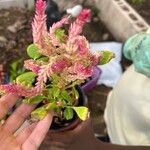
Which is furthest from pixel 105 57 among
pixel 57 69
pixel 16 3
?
pixel 16 3

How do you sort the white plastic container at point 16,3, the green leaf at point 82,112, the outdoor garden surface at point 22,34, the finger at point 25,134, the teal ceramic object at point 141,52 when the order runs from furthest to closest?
the white plastic container at point 16,3 < the outdoor garden surface at point 22,34 < the teal ceramic object at point 141,52 < the finger at point 25,134 < the green leaf at point 82,112

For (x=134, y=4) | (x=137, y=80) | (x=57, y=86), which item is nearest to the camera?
(x=57, y=86)

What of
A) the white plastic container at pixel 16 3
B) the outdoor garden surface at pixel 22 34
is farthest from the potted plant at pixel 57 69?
the white plastic container at pixel 16 3

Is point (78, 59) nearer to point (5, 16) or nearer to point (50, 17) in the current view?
point (50, 17)

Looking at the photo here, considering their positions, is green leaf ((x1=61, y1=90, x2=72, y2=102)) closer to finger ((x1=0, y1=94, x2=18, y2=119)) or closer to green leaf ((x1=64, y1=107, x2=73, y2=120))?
green leaf ((x1=64, y1=107, x2=73, y2=120))

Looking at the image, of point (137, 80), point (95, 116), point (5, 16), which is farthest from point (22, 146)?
point (5, 16)

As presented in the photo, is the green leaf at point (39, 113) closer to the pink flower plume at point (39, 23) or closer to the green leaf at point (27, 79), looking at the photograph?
the green leaf at point (27, 79)

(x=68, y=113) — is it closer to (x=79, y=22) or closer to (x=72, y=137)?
(x=72, y=137)

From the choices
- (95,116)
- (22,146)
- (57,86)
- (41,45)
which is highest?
(41,45)
